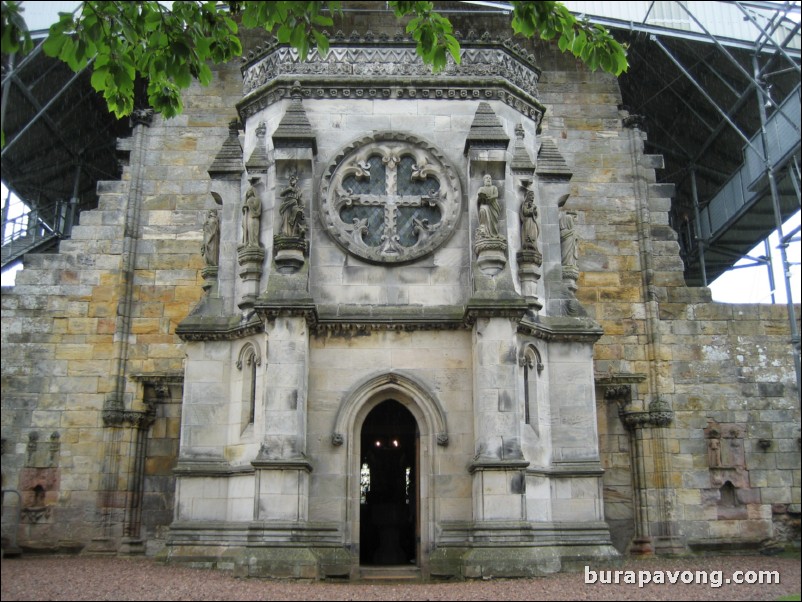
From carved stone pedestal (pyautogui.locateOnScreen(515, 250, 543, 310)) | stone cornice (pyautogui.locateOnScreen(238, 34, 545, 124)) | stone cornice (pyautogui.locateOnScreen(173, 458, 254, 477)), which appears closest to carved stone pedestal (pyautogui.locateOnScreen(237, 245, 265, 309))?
stone cornice (pyautogui.locateOnScreen(173, 458, 254, 477))

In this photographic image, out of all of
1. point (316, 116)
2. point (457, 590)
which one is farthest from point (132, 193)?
point (457, 590)

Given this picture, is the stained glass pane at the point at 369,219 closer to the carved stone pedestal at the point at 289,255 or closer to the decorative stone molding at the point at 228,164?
the carved stone pedestal at the point at 289,255

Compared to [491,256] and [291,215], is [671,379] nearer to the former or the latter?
[491,256]

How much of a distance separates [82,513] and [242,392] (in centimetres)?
657

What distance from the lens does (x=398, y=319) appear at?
1493 cm

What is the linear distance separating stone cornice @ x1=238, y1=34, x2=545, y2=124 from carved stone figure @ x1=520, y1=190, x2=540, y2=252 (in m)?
2.15

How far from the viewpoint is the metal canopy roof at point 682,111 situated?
2036 centimetres

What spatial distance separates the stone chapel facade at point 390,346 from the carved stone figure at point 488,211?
5 cm

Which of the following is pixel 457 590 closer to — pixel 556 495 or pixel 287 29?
pixel 556 495

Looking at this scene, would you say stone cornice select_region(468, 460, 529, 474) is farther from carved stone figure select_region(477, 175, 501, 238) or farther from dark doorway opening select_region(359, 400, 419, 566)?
carved stone figure select_region(477, 175, 501, 238)

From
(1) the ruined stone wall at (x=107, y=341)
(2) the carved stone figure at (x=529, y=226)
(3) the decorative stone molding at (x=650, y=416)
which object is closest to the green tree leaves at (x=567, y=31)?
(2) the carved stone figure at (x=529, y=226)

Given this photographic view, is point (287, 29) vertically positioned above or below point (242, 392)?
above

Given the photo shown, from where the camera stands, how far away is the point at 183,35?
10.1 meters

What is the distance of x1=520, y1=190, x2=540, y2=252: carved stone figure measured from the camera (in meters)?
15.9
